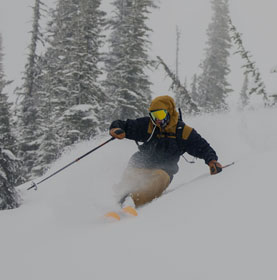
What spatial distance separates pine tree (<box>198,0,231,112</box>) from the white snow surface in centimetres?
2269

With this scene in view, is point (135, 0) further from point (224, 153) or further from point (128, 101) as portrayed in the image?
point (224, 153)

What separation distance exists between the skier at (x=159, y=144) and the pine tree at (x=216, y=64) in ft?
69.0

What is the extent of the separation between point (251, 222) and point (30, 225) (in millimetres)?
2876

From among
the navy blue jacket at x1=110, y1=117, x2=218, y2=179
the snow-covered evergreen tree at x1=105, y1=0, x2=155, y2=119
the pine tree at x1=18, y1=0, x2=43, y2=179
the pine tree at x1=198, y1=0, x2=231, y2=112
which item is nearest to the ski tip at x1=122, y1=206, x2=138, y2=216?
the navy blue jacket at x1=110, y1=117, x2=218, y2=179

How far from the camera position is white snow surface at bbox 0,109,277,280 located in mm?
2457

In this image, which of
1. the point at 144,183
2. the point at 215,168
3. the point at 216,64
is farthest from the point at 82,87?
the point at 216,64

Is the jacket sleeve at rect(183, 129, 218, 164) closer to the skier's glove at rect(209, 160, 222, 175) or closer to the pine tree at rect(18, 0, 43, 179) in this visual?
the skier's glove at rect(209, 160, 222, 175)

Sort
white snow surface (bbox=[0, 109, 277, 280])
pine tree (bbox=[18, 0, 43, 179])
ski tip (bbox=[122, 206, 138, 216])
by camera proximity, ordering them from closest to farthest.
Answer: white snow surface (bbox=[0, 109, 277, 280]), ski tip (bbox=[122, 206, 138, 216]), pine tree (bbox=[18, 0, 43, 179])

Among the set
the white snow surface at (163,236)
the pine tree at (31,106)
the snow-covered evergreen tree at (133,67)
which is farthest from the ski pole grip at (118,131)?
the pine tree at (31,106)

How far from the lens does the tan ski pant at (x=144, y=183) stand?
4957 mm

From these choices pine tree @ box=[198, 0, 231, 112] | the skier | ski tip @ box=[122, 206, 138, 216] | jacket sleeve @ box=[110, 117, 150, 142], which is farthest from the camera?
pine tree @ box=[198, 0, 231, 112]

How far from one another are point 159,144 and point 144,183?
929 millimetres

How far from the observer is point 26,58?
68.4 ft

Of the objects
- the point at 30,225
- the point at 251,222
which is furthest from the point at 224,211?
the point at 30,225
